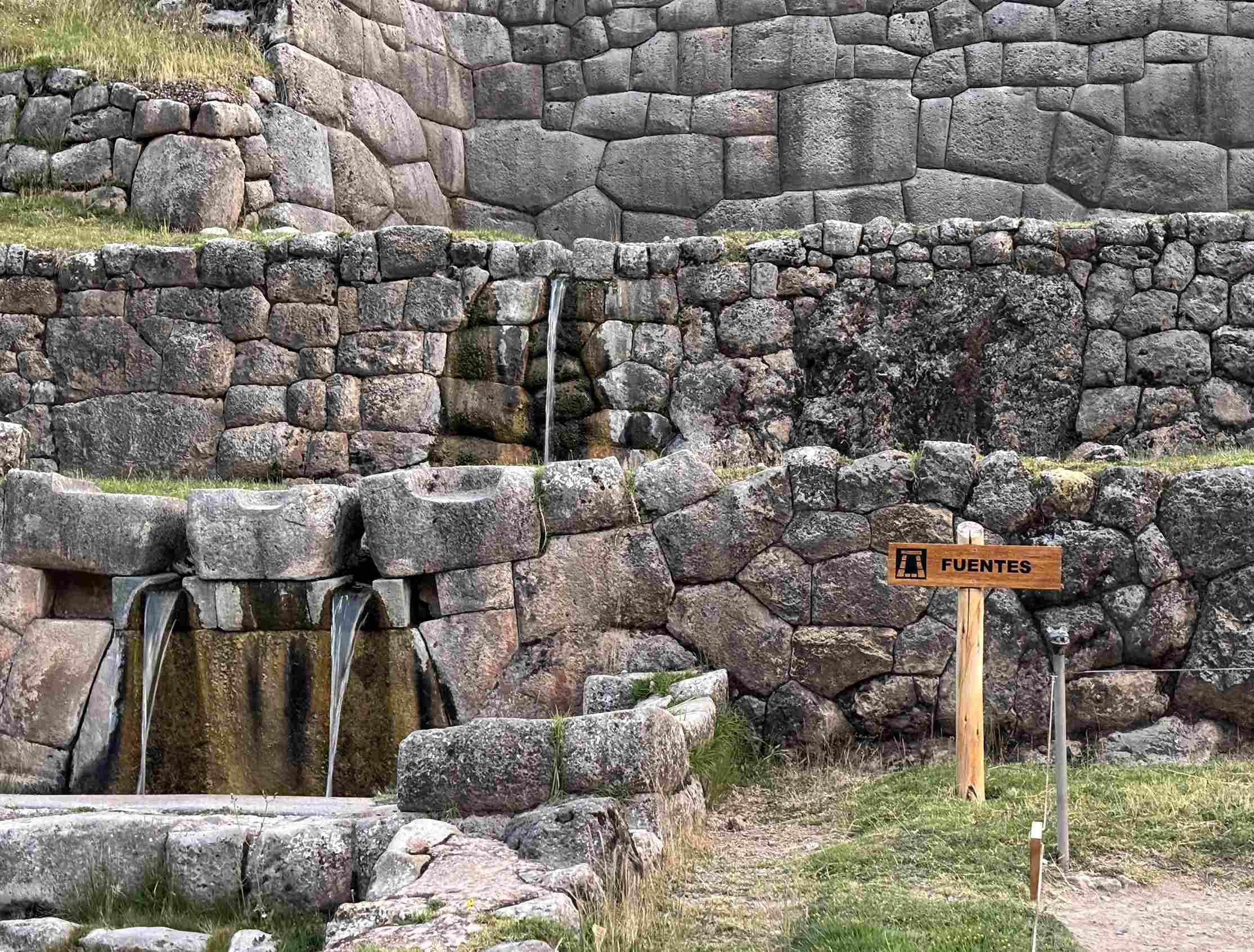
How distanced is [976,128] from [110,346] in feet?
27.5

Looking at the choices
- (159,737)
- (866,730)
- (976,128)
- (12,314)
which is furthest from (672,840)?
(976,128)

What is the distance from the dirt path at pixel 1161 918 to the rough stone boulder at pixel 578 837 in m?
1.61

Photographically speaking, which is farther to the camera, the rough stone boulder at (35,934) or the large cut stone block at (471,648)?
the large cut stone block at (471,648)

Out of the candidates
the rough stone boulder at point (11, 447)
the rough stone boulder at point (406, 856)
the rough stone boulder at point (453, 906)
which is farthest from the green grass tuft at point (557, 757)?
the rough stone boulder at point (11, 447)

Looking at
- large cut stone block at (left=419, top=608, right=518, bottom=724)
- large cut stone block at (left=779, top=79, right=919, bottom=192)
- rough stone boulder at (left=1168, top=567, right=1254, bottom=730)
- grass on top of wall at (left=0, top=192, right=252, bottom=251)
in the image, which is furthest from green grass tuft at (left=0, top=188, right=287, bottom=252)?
rough stone boulder at (left=1168, top=567, right=1254, bottom=730)

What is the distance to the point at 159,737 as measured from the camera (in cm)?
818

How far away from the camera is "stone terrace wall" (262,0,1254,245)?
14.2m

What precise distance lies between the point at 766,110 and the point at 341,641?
28.6 ft

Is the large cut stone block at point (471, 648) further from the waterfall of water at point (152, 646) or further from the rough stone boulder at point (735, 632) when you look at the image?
the waterfall of water at point (152, 646)

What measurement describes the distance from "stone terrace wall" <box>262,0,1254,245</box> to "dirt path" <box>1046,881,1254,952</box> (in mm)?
9786

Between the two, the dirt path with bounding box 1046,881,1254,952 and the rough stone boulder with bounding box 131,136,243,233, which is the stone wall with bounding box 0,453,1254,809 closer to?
the dirt path with bounding box 1046,881,1254,952

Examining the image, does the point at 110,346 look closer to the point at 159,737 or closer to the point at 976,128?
the point at 159,737

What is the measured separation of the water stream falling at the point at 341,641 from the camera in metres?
8.05

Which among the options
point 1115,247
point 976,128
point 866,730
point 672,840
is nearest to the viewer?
point 672,840
